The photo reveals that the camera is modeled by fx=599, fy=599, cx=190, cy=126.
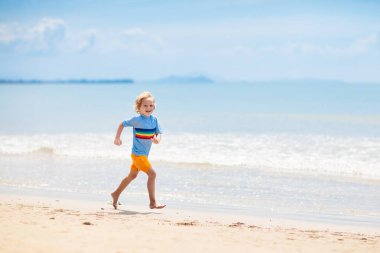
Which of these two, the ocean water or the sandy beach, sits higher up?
the ocean water

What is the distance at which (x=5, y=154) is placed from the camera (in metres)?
15.0

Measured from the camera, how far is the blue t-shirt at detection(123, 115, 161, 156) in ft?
26.3

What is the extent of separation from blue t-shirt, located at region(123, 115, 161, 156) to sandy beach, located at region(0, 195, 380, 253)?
844 millimetres

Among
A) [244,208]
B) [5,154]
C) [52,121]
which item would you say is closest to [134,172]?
[244,208]

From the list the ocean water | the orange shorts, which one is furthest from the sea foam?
the orange shorts

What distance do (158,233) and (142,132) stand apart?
6.48 feet

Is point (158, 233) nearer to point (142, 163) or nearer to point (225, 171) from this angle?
point (142, 163)

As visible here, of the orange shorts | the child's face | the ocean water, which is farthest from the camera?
the ocean water

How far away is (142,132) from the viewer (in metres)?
8.04

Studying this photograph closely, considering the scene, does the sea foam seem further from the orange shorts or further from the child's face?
the child's face

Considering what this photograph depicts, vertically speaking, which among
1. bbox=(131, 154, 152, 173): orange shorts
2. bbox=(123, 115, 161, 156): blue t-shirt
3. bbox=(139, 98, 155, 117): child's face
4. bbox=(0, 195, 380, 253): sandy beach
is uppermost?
bbox=(139, 98, 155, 117): child's face

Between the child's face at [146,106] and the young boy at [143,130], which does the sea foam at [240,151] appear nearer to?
the young boy at [143,130]

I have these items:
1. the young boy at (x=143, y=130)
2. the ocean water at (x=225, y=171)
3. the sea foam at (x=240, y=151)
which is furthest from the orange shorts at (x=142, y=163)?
the sea foam at (x=240, y=151)

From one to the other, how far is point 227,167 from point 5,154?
5751mm
